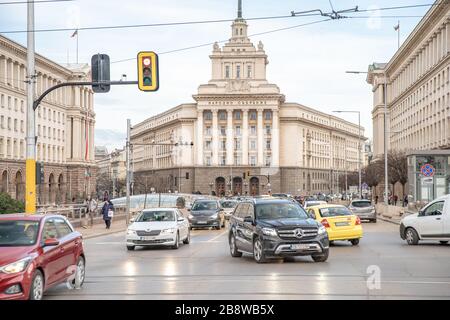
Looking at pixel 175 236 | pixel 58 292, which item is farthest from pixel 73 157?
pixel 58 292

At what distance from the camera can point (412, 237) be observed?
85.5ft

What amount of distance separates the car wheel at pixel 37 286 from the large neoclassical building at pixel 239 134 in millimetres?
131541

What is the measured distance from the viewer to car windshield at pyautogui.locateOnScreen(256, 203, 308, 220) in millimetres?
20469

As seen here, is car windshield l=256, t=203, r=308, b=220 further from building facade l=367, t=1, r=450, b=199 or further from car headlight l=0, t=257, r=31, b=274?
building facade l=367, t=1, r=450, b=199

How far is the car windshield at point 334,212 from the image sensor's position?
87.7ft

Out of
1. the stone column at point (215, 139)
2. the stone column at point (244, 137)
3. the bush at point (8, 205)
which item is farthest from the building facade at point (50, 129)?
the bush at point (8, 205)

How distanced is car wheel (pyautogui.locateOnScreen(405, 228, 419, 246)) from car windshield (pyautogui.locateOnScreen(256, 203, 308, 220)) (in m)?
6.66

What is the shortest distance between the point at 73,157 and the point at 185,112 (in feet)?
127

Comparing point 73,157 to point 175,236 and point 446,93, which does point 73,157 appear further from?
point 175,236

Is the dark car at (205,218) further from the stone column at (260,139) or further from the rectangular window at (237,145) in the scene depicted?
the rectangular window at (237,145)

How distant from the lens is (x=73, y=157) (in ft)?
394

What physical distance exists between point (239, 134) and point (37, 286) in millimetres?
138914

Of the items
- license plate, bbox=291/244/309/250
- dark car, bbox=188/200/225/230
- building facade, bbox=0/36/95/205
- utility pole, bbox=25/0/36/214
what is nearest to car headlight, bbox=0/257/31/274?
license plate, bbox=291/244/309/250

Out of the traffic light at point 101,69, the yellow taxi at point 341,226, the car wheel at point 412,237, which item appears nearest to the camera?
the traffic light at point 101,69
